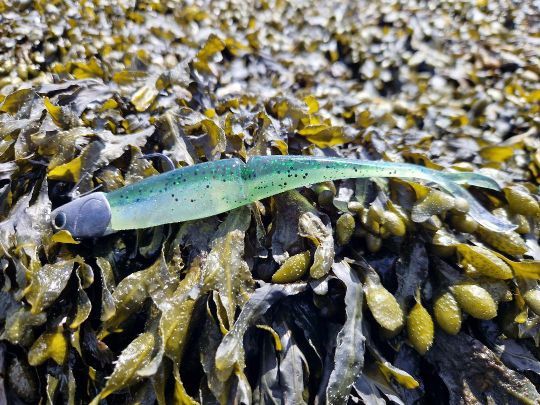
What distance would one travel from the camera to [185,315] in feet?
4.03

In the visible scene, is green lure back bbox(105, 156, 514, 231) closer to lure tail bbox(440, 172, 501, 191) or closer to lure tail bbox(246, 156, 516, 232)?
lure tail bbox(246, 156, 516, 232)

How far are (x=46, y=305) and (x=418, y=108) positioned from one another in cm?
179

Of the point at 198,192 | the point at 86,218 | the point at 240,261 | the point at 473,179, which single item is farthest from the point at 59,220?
the point at 473,179

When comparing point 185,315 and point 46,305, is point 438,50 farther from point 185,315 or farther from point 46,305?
point 46,305

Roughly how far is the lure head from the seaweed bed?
0.14 feet

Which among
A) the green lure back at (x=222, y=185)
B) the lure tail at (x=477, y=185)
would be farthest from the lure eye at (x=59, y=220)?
the lure tail at (x=477, y=185)

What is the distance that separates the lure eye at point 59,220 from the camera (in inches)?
50.8

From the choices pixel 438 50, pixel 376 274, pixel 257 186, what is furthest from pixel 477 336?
pixel 438 50

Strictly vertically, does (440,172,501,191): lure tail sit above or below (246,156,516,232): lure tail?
below

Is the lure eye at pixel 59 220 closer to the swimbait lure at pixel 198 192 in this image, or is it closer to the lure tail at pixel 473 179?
the swimbait lure at pixel 198 192

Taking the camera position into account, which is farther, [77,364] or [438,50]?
[438,50]

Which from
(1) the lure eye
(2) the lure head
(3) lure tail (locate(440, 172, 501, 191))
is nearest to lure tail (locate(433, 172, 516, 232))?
(3) lure tail (locate(440, 172, 501, 191))

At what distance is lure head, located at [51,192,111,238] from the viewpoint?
129 centimetres

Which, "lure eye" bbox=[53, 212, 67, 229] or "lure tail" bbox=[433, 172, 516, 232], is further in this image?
"lure tail" bbox=[433, 172, 516, 232]
